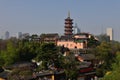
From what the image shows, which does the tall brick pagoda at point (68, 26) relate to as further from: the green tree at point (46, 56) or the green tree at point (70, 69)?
the green tree at point (70, 69)

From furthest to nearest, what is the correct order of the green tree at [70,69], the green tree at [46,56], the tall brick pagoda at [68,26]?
the tall brick pagoda at [68,26], the green tree at [46,56], the green tree at [70,69]

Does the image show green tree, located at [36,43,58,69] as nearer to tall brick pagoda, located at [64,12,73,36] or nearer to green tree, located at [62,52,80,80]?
green tree, located at [62,52,80,80]

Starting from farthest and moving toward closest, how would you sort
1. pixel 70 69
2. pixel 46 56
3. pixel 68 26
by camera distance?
pixel 68 26 < pixel 46 56 < pixel 70 69

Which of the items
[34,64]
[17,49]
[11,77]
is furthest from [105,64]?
[11,77]

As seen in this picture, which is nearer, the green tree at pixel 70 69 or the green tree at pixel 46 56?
the green tree at pixel 70 69

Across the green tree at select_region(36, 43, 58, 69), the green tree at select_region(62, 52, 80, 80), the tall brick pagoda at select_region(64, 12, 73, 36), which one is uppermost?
the tall brick pagoda at select_region(64, 12, 73, 36)

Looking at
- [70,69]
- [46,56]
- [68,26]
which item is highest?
[68,26]

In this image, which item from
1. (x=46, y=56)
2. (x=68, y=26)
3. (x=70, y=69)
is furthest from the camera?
(x=68, y=26)

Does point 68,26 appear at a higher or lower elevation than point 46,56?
higher

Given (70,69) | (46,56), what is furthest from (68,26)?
(70,69)

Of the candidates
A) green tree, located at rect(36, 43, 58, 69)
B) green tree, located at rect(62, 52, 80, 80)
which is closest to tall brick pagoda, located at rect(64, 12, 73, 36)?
green tree, located at rect(36, 43, 58, 69)

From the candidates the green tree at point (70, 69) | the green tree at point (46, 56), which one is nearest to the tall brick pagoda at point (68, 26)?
the green tree at point (46, 56)

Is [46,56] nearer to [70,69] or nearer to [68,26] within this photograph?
[70,69]

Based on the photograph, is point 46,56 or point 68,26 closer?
point 46,56
